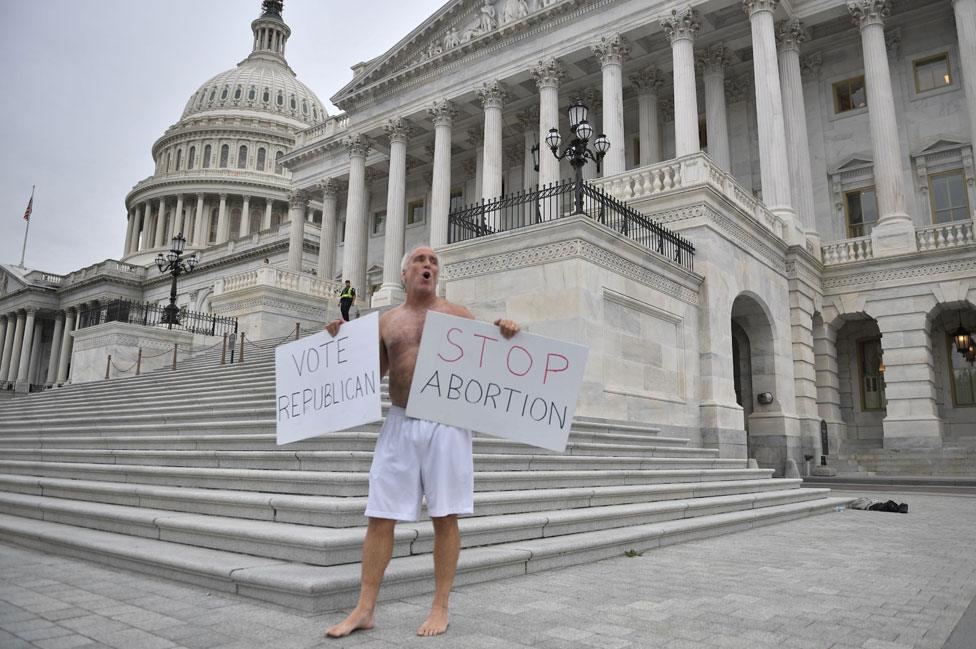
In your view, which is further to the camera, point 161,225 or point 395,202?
point 161,225

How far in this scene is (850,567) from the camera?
6828mm

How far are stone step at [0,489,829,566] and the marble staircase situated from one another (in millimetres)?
17

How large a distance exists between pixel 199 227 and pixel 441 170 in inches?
2607

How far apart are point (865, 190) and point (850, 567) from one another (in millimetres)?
25285

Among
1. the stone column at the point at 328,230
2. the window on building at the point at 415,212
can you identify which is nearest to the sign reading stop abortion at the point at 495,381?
the stone column at the point at 328,230

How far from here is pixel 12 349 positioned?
75.1m

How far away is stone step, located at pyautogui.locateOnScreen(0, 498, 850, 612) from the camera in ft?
15.8

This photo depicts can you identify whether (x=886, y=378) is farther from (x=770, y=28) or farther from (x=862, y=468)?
(x=770, y=28)

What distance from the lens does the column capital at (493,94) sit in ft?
104

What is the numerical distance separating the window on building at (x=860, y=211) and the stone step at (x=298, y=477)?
2049 centimetres

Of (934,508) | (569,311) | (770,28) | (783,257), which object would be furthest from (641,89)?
(934,508)

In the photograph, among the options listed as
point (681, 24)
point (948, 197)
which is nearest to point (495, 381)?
point (681, 24)

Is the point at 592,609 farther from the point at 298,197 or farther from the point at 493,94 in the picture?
the point at 298,197

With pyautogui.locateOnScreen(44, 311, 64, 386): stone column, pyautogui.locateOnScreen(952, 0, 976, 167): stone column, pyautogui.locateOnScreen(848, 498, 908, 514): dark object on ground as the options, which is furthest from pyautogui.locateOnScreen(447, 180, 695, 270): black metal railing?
pyautogui.locateOnScreen(44, 311, 64, 386): stone column
